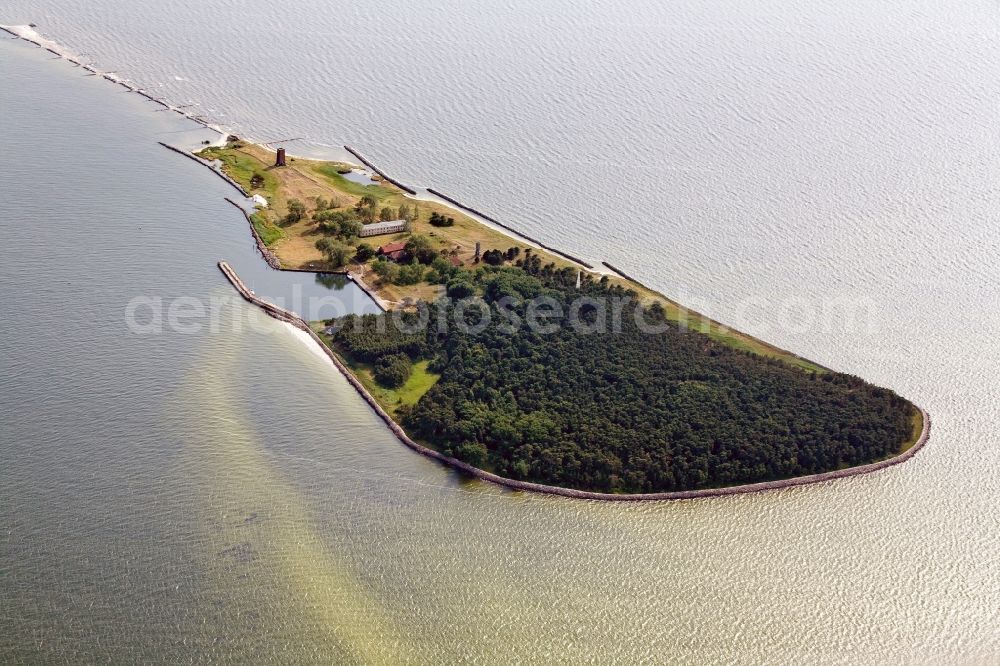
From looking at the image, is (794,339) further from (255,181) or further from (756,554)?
(255,181)

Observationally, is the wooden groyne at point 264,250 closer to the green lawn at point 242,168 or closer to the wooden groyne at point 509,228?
the green lawn at point 242,168

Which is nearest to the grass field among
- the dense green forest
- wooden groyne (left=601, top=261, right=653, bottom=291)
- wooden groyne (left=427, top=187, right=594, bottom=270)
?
wooden groyne (left=601, top=261, right=653, bottom=291)

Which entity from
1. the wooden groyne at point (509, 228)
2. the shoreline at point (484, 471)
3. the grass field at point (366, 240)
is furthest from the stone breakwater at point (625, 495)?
the wooden groyne at point (509, 228)

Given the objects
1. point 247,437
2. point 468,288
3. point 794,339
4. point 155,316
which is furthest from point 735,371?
point 155,316

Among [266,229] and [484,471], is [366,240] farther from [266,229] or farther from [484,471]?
[484,471]

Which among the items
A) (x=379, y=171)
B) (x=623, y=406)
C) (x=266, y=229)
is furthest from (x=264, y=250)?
(x=623, y=406)

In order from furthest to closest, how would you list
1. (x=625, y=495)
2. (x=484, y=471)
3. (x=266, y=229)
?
1. (x=266, y=229)
2. (x=484, y=471)
3. (x=625, y=495)
